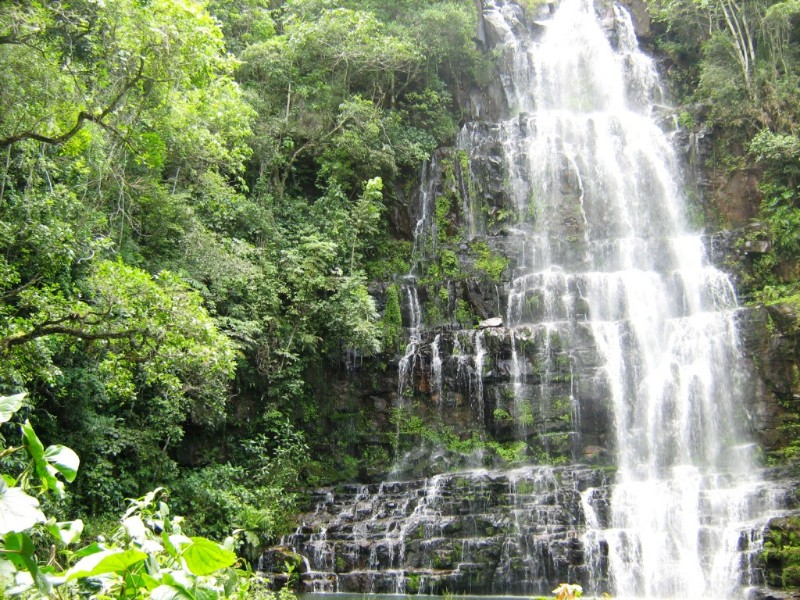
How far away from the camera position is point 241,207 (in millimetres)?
15375

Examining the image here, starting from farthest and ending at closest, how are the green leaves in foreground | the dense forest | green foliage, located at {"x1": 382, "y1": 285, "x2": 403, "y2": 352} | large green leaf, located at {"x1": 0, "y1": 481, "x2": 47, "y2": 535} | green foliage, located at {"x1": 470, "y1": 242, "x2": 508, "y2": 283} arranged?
1. green foliage, located at {"x1": 470, "y1": 242, "x2": 508, "y2": 283}
2. green foliage, located at {"x1": 382, "y1": 285, "x2": 403, "y2": 352}
3. the dense forest
4. the green leaves in foreground
5. large green leaf, located at {"x1": 0, "y1": 481, "x2": 47, "y2": 535}

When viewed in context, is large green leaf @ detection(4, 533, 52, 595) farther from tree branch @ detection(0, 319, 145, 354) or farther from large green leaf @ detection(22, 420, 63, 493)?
tree branch @ detection(0, 319, 145, 354)

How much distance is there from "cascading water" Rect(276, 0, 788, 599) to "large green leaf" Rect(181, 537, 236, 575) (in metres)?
10.2

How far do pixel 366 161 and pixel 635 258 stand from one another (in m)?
7.81

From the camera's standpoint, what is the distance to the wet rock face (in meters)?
10.4

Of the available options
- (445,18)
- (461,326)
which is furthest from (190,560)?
(445,18)

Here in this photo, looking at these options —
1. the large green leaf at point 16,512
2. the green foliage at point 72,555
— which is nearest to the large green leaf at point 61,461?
the green foliage at point 72,555

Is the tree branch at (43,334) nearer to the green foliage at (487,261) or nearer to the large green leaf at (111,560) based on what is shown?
the large green leaf at (111,560)

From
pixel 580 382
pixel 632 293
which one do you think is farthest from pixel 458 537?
pixel 632 293

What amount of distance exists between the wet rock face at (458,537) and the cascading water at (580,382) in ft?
0.11

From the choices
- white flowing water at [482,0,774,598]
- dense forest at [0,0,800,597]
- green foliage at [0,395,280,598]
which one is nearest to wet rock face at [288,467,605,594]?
white flowing water at [482,0,774,598]

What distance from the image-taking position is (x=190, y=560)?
3.80 ft

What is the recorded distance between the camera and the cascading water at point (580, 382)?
10.4 m

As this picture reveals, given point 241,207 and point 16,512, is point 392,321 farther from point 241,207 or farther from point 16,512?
point 16,512
